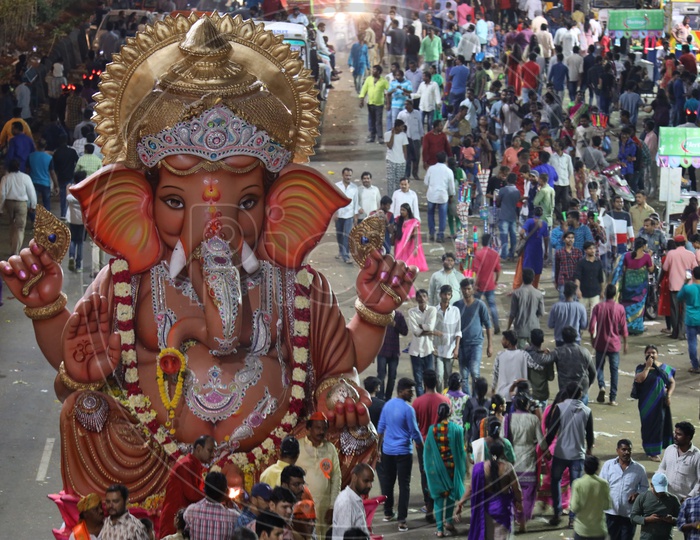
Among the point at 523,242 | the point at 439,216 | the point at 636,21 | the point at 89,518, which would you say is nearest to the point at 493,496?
the point at 89,518

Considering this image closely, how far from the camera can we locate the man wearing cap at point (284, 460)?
9242mm

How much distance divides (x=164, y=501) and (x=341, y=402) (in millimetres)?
1217

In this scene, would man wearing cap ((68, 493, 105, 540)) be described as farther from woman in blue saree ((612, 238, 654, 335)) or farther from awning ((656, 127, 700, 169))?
awning ((656, 127, 700, 169))

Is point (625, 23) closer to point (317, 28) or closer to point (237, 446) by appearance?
point (317, 28)

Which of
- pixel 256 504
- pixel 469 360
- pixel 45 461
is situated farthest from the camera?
pixel 469 360

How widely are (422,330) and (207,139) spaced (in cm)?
538

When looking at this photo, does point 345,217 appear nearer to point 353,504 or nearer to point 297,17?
point 297,17

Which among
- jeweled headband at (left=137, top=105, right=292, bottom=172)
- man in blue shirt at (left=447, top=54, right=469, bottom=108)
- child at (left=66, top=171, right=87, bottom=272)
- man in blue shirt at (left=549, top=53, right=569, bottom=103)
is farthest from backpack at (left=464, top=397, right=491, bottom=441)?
man in blue shirt at (left=549, top=53, right=569, bottom=103)

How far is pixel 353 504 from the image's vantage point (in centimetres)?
920

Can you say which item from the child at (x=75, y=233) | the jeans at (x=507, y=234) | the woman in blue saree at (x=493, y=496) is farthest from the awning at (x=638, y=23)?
the woman in blue saree at (x=493, y=496)

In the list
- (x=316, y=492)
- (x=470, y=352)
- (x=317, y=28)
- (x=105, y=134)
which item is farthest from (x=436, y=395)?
(x=317, y=28)

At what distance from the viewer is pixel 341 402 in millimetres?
9477

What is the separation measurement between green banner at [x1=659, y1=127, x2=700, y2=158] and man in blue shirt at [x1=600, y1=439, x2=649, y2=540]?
8818 millimetres

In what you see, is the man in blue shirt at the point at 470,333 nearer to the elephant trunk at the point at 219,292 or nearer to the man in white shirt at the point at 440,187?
the man in white shirt at the point at 440,187
